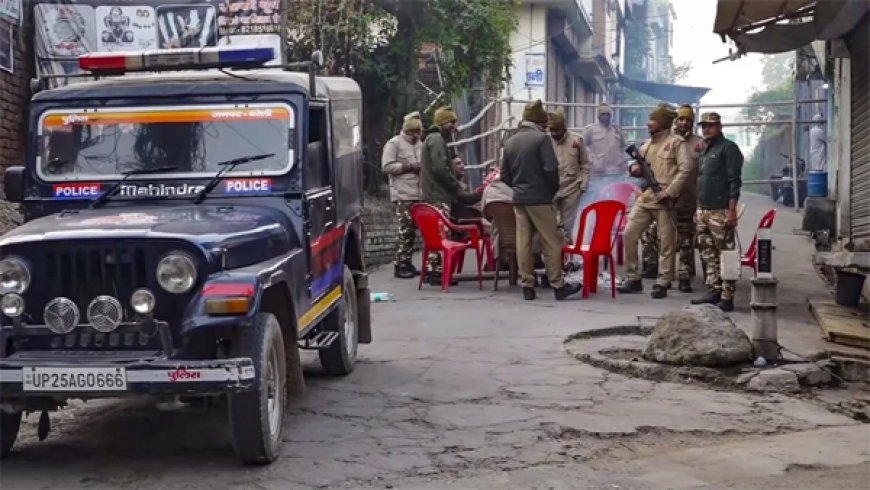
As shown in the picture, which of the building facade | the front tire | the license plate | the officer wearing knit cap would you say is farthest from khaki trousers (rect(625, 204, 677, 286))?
the building facade

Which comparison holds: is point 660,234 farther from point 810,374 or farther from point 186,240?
point 186,240

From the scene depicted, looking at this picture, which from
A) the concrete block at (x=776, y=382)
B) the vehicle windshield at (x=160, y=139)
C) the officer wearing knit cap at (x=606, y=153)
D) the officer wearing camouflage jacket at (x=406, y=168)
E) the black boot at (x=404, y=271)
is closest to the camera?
the vehicle windshield at (x=160, y=139)

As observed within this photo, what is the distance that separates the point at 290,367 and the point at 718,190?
5.81 meters

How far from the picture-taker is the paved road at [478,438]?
562 centimetres

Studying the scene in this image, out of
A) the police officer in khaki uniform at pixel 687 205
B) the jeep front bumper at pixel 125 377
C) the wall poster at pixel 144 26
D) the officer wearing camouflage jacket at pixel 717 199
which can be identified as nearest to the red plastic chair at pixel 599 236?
the police officer in khaki uniform at pixel 687 205

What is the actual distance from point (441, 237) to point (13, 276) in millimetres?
7164

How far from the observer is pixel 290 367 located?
6.48m

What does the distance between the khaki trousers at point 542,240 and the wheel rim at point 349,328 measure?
11.2 feet

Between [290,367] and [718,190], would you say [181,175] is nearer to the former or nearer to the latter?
[290,367]

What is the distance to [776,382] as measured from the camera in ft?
25.3

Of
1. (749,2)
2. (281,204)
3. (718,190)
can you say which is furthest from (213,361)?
(749,2)

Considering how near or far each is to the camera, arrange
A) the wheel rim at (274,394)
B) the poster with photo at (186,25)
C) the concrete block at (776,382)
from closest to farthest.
Answer: the wheel rim at (274,394), the concrete block at (776,382), the poster with photo at (186,25)

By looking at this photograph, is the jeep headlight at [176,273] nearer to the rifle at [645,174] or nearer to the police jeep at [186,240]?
the police jeep at [186,240]

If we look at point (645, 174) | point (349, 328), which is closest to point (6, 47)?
point (349, 328)
